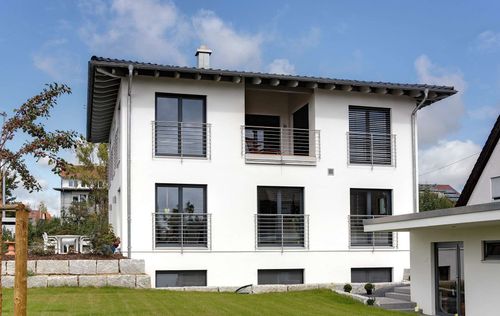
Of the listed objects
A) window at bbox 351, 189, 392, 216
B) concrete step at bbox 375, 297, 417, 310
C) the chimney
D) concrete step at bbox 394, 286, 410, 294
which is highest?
the chimney

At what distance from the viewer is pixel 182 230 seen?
782 inches

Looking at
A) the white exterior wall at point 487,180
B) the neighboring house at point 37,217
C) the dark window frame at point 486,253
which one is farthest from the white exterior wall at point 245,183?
the neighboring house at point 37,217

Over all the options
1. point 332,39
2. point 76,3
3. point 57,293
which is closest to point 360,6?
point 332,39

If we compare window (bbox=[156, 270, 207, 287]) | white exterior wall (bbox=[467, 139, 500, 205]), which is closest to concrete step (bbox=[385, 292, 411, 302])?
white exterior wall (bbox=[467, 139, 500, 205])

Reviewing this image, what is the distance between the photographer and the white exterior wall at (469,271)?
1421cm

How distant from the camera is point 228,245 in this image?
67.0 ft

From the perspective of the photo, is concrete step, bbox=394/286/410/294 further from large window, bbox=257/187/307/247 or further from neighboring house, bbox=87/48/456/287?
large window, bbox=257/187/307/247

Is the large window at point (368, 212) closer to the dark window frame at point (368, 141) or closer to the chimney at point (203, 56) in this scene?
the dark window frame at point (368, 141)

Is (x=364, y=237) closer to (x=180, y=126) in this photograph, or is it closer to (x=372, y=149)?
(x=372, y=149)

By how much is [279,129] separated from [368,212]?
13.7 feet

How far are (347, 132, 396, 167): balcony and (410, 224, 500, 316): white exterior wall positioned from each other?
538cm

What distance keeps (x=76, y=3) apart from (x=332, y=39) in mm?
6568

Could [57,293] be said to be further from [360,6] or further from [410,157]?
[410,157]

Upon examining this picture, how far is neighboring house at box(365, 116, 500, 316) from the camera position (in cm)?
1382
